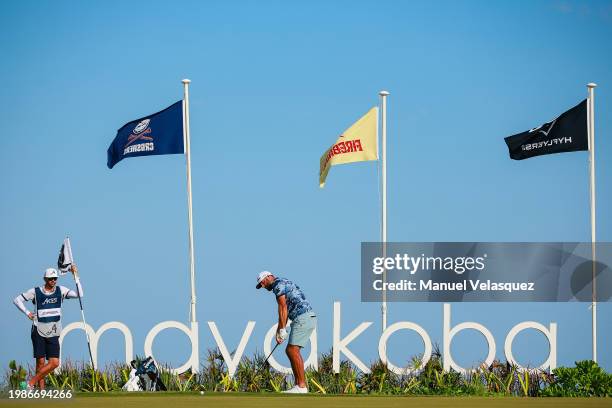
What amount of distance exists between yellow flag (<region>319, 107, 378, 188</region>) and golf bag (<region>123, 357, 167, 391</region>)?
19.0 ft

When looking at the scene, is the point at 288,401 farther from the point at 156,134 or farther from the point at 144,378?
the point at 156,134

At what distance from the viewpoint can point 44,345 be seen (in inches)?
781

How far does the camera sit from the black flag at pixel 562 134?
22984 millimetres

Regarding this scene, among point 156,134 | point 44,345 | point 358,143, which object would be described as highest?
point 156,134

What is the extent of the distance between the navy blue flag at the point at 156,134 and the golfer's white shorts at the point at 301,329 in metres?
5.40

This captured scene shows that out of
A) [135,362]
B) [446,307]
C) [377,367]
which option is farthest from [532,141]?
[135,362]

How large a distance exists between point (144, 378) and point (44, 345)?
211 centimetres

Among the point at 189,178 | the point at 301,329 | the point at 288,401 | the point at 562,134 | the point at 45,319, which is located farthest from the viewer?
the point at 562,134

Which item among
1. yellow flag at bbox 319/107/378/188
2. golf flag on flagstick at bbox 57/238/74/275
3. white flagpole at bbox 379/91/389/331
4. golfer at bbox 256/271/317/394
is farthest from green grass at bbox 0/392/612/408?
yellow flag at bbox 319/107/378/188

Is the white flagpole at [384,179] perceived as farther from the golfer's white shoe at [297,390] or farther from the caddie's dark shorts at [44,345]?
the caddie's dark shorts at [44,345]

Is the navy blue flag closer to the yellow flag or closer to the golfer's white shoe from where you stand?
the yellow flag

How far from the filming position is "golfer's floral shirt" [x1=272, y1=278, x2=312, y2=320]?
1927cm

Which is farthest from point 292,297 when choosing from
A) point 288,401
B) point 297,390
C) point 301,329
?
point 288,401

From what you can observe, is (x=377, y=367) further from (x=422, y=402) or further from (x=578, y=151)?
(x=578, y=151)
